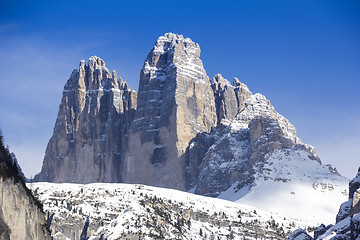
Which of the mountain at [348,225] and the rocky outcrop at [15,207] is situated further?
the mountain at [348,225]

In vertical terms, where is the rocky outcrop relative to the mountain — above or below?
below

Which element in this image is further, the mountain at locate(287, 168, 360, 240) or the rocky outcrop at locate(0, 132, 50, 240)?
the mountain at locate(287, 168, 360, 240)

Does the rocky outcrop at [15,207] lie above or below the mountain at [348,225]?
below

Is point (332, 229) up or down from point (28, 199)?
up

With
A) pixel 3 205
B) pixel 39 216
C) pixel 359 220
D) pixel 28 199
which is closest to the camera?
pixel 3 205

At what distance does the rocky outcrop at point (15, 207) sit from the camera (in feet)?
242

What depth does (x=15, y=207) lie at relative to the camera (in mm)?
76750

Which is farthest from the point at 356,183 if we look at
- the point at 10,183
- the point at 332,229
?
the point at 10,183

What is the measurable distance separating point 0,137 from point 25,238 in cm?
1077

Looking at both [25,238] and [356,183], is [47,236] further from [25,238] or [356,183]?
[356,183]

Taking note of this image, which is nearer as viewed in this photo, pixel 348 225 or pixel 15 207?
pixel 15 207

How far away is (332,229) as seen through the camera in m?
182

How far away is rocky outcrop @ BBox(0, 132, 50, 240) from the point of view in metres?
73.6

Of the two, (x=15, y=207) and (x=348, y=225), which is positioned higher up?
(x=348, y=225)
